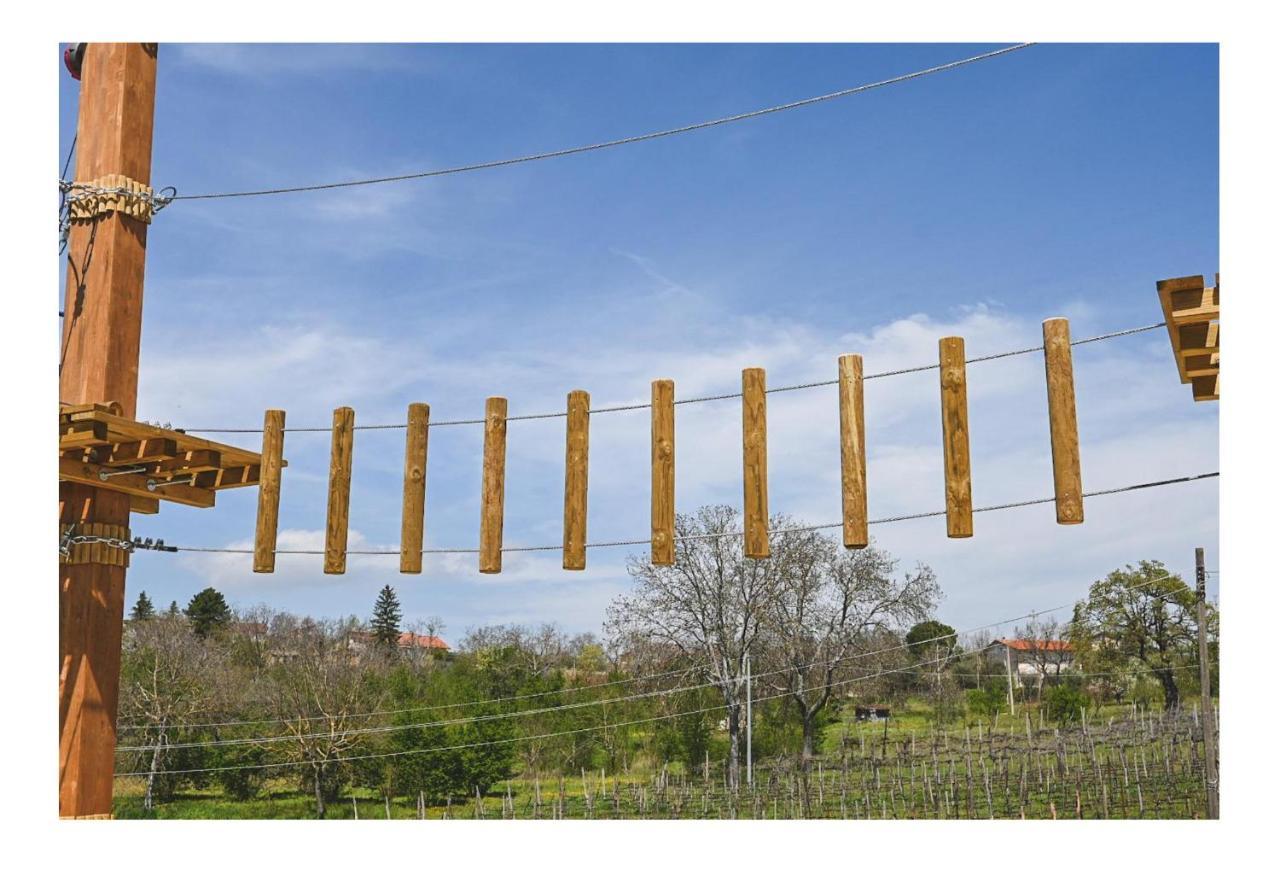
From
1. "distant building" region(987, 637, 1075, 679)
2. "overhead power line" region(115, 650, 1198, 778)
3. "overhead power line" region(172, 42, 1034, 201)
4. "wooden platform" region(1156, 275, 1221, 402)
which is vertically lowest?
"overhead power line" region(115, 650, 1198, 778)

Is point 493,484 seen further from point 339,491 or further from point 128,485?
point 128,485

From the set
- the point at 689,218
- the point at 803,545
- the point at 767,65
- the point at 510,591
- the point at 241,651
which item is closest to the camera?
the point at 767,65

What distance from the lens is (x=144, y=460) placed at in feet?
12.7

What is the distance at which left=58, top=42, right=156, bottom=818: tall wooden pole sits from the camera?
3969mm

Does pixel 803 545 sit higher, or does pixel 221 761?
pixel 803 545

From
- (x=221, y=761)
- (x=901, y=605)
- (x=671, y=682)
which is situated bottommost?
(x=221, y=761)

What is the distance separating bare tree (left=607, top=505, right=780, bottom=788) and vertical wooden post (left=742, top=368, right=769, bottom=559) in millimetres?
14616

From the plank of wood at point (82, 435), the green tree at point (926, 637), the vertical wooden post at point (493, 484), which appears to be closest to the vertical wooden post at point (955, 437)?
the vertical wooden post at point (493, 484)

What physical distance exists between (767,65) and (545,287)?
189 inches

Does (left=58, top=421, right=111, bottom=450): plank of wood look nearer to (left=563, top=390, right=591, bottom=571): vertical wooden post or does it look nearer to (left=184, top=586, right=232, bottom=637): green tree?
(left=563, top=390, right=591, bottom=571): vertical wooden post

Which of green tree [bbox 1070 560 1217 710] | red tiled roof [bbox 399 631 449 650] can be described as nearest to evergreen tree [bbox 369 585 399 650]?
red tiled roof [bbox 399 631 449 650]

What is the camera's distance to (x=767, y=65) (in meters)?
8.87
